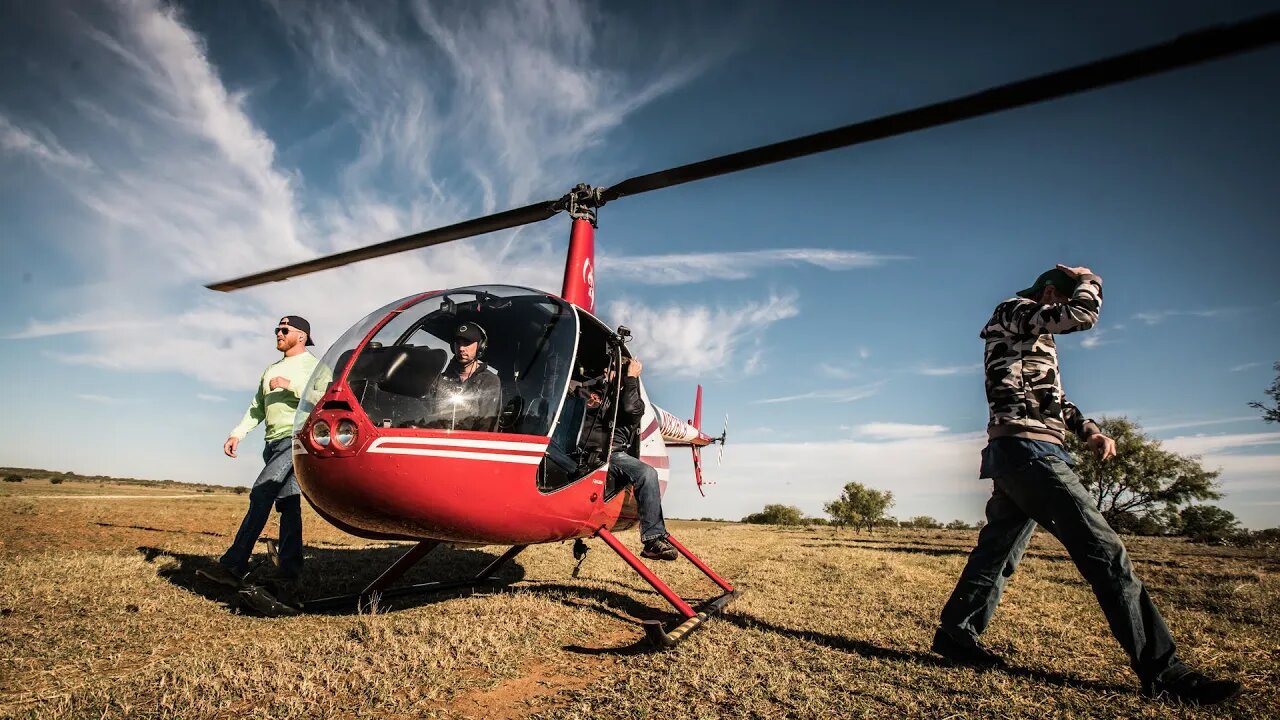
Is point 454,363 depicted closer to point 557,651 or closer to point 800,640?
point 557,651

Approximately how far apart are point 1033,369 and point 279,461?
622cm

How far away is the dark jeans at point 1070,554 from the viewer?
3.16 meters

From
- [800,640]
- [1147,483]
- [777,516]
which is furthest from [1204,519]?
[800,640]

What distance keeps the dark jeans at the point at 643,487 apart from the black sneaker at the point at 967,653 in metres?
2.28

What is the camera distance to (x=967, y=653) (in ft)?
12.2

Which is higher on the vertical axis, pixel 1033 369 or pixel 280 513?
pixel 1033 369

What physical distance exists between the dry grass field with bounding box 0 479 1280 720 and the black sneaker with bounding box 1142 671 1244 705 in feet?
0.27

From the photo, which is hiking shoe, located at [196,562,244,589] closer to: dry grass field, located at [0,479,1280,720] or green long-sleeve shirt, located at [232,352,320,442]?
dry grass field, located at [0,479,1280,720]

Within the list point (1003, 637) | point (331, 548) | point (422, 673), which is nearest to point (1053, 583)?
point (1003, 637)

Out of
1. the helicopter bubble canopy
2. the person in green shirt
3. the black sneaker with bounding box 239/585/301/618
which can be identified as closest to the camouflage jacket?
the helicopter bubble canopy

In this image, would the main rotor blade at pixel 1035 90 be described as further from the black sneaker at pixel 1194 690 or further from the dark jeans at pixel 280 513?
the dark jeans at pixel 280 513

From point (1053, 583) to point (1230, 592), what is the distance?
1655mm

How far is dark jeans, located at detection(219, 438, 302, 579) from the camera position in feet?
16.0

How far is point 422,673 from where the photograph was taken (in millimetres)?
3246
